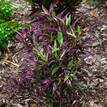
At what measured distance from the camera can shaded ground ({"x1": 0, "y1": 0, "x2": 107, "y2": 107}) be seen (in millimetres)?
2410

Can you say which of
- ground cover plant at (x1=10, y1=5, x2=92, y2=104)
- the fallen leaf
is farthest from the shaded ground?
ground cover plant at (x1=10, y1=5, x2=92, y2=104)

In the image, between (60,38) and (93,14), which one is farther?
(93,14)

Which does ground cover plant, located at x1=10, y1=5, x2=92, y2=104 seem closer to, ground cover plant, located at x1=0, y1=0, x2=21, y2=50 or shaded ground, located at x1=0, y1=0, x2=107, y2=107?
shaded ground, located at x1=0, y1=0, x2=107, y2=107

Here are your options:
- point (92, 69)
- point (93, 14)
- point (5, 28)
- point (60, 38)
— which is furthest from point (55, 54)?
point (93, 14)

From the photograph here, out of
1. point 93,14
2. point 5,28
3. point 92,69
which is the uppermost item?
point 5,28

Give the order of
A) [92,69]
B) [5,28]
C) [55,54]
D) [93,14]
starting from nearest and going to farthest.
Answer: [55,54], [92,69], [5,28], [93,14]

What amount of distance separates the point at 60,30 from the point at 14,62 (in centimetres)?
143

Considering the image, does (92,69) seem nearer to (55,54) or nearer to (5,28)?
(55,54)

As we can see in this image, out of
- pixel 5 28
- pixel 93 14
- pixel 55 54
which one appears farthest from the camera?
pixel 93 14

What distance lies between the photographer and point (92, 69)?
113 inches

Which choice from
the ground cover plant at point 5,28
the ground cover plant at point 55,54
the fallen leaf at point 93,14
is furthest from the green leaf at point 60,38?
the fallen leaf at point 93,14

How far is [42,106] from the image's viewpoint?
234cm

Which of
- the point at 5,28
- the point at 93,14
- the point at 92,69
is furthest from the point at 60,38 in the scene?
the point at 93,14

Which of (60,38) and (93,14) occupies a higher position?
(60,38)
